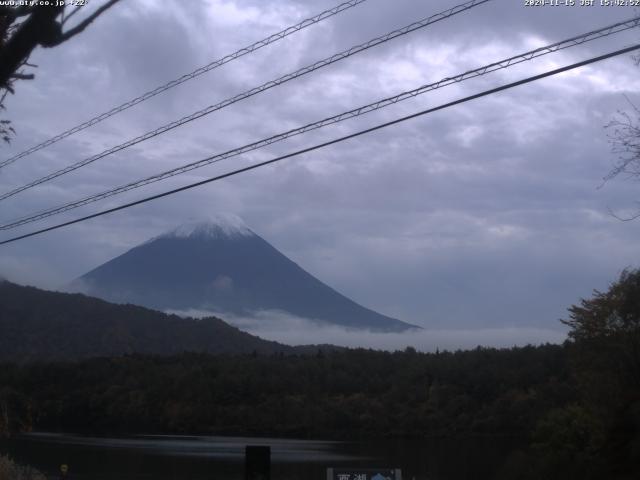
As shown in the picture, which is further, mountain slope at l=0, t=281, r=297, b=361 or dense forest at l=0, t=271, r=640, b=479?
mountain slope at l=0, t=281, r=297, b=361

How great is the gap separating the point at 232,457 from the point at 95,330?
76463 millimetres

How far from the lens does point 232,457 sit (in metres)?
47.3

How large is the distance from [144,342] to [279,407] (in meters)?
45.2

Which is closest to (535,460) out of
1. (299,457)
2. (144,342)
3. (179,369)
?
(299,457)

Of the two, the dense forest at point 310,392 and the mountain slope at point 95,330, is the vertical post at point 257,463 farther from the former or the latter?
the mountain slope at point 95,330

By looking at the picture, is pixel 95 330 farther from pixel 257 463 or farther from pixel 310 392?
pixel 257 463

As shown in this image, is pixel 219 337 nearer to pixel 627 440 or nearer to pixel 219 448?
pixel 219 448

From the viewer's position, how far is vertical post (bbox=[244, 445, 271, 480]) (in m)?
12.7

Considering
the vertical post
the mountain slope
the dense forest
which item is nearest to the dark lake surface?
the dense forest

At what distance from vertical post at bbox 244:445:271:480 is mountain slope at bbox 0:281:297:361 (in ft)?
305

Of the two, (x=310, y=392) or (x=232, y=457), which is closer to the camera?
(x=232, y=457)

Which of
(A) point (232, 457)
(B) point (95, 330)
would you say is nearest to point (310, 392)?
(A) point (232, 457)

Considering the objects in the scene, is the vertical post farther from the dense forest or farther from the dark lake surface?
the dense forest

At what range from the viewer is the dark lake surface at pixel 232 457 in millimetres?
38438
